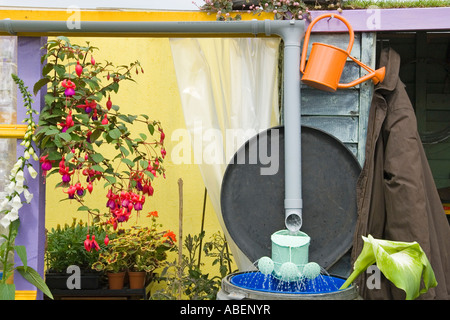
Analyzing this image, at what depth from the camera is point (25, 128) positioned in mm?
2820

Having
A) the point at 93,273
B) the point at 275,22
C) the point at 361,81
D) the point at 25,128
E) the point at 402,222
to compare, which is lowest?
the point at 93,273

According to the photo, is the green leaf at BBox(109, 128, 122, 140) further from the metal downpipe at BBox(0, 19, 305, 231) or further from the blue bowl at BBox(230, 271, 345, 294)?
the blue bowl at BBox(230, 271, 345, 294)

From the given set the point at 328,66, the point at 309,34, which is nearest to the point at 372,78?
the point at 328,66

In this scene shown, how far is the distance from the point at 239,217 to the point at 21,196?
1047 millimetres

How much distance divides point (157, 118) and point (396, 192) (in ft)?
6.37

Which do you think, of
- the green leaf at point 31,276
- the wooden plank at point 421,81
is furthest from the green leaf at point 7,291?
the wooden plank at point 421,81

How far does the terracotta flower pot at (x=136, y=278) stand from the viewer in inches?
143

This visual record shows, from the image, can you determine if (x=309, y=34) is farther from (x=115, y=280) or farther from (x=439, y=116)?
(x=439, y=116)

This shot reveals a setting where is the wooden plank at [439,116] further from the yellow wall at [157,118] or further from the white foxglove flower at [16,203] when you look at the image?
the white foxglove flower at [16,203]

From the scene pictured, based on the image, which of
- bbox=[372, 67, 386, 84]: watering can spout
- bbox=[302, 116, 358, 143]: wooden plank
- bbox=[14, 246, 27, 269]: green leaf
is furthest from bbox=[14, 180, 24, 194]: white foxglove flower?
bbox=[372, 67, 386, 84]: watering can spout

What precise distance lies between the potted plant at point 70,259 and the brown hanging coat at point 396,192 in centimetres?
159
